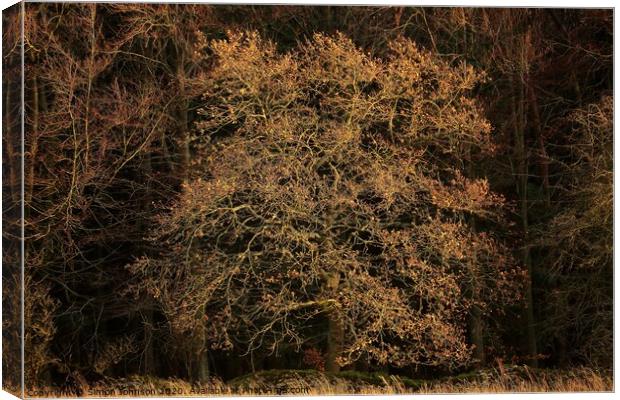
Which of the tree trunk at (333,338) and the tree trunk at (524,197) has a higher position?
the tree trunk at (524,197)

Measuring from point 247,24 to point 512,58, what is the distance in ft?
7.13

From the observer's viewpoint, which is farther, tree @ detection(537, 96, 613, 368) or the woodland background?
tree @ detection(537, 96, 613, 368)

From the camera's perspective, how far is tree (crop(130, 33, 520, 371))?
9875mm

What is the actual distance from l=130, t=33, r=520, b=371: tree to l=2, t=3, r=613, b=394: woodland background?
0.02 metres

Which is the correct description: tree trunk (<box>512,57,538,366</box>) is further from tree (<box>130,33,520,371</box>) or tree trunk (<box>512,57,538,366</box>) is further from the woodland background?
tree (<box>130,33,520,371</box>)

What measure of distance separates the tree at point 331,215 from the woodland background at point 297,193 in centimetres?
2

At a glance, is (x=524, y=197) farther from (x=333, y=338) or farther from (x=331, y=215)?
(x=333, y=338)

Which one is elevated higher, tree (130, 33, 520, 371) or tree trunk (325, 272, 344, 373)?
tree (130, 33, 520, 371)

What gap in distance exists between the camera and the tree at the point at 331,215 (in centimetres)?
988

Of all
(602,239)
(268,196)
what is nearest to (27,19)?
(268,196)

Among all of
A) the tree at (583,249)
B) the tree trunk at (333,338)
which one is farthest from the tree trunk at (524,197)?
the tree trunk at (333,338)

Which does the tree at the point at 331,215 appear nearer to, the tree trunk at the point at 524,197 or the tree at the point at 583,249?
the tree trunk at the point at 524,197

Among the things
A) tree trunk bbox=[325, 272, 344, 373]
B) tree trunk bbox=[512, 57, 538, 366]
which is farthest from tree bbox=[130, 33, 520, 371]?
tree trunk bbox=[512, 57, 538, 366]

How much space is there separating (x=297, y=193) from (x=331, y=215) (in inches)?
12.7
